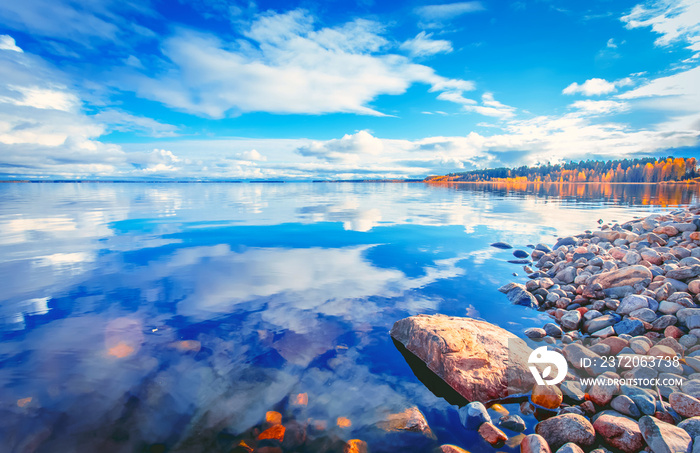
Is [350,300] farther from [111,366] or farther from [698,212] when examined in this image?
[698,212]

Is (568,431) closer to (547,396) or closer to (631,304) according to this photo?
(547,396)

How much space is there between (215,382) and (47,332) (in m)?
6.16

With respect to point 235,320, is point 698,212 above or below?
above

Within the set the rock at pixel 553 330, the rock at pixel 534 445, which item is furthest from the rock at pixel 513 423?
the rock at pixel 553 330

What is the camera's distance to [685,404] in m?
5.36

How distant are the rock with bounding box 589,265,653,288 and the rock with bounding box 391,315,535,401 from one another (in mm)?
5178

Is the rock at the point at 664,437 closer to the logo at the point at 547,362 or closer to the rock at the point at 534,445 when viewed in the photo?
the rock at the point at 534,445

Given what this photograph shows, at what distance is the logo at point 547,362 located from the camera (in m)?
6.73

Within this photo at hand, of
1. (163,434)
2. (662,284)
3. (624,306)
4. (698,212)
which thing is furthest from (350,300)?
(698,212)

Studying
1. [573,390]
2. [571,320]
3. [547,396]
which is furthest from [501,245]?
[547,396]

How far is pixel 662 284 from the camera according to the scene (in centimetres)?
964

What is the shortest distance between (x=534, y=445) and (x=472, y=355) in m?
2.15

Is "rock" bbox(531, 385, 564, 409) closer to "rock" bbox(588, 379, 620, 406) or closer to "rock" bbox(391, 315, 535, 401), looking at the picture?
"rock" bbox(391, 315, 535, 401)

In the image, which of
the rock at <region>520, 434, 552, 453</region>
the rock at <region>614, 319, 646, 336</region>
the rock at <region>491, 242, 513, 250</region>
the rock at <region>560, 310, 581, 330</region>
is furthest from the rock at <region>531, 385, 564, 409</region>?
the rock at <region>491, 242, 513, 250</region>
